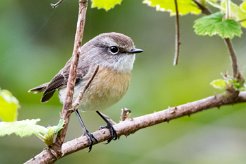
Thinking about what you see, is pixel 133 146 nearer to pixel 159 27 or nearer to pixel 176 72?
pixel 176 72

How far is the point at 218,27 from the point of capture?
329cm

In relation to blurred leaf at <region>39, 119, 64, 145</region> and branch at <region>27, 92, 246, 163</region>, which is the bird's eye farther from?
blurred leaf at <region>39, 119, 64, 145</region>

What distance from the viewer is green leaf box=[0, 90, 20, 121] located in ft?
8.01

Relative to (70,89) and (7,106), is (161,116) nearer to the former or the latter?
(70,89)

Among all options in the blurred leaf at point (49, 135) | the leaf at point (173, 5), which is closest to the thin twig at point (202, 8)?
the leaf at point (173, 5)

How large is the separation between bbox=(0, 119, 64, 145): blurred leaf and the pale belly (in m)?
1.75

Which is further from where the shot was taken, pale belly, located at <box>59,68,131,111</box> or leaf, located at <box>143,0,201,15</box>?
pale belly, located at <box>59,68,131,111</box>

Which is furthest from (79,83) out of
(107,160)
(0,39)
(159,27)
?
(159,27)

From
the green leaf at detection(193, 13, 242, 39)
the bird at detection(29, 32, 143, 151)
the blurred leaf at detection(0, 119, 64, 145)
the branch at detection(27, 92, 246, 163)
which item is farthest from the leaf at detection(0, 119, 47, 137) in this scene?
the bird at detection(29, 32, 143, 151)

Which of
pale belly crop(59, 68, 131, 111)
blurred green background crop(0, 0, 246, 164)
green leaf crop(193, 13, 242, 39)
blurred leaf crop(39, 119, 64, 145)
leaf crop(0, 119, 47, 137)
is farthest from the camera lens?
blurred green background crop(0, 0, 246, 164)

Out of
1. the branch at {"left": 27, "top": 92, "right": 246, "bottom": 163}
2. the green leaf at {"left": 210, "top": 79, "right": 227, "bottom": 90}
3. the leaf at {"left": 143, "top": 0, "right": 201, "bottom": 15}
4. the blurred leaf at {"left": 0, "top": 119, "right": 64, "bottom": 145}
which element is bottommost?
the branch at {"left": 27, "top": 92, "right": 246, "bottom": 163}

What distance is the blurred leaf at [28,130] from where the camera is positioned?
243cm

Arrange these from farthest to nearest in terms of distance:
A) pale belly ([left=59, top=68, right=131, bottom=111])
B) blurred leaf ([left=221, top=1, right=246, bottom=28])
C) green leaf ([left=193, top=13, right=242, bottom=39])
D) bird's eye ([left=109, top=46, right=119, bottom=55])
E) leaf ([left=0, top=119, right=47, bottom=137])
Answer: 1. bird's eye ([left=109, top=46, right=119, bottom=55])
2. pale belly ([left=59, top=68, right=131, bottom=111])
3. blurred leaf ([left=221, top=1, right=246, bottom=28])
4. green leaf ([left=193, top=13, right=242, bottom=39])
5. leaf ([left=0, top=119, right=47, bottom=137])

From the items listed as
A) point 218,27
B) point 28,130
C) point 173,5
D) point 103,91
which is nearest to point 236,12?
point 218,27
